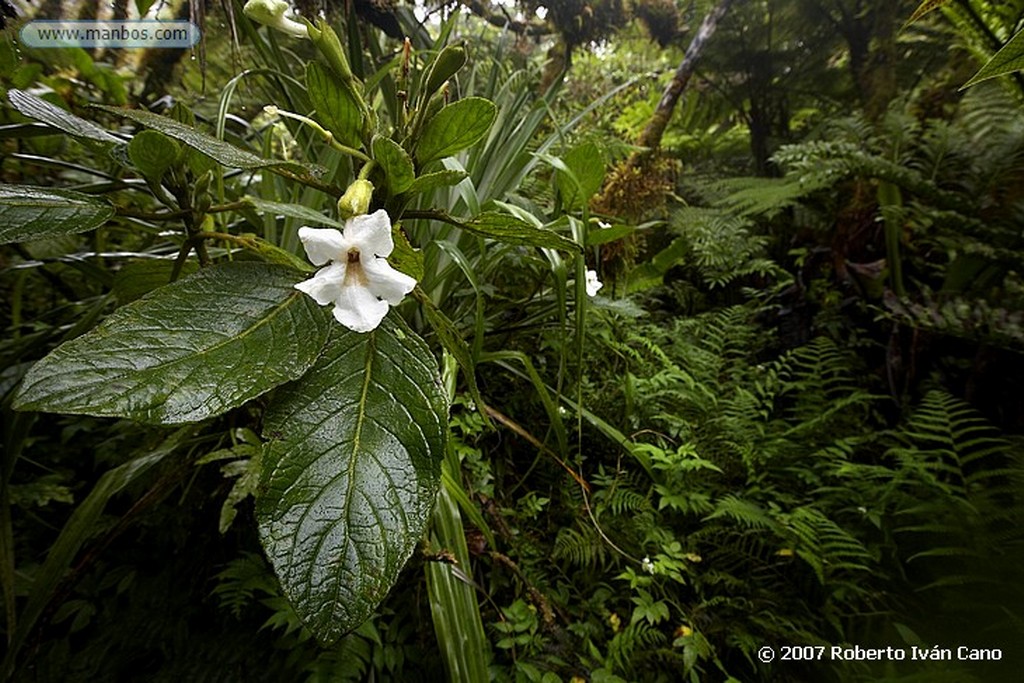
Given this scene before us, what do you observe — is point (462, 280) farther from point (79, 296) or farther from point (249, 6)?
point (79, 296)

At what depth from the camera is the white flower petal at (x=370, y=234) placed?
34cm

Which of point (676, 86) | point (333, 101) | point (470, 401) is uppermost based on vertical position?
point (676, 86)

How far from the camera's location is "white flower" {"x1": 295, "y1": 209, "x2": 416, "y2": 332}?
1.13 feet

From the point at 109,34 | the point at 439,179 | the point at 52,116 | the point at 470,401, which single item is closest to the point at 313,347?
the point at 439,179

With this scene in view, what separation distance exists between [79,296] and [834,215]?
204 centimetres

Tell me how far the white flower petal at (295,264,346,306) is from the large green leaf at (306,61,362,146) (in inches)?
6.0

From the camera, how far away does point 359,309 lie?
351mm

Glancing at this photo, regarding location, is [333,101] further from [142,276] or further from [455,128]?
[142,276]

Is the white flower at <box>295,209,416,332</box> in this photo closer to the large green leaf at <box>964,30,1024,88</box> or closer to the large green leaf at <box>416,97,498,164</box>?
the large green leaf at <box>416,97,498,164</box>

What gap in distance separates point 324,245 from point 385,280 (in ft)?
0.17

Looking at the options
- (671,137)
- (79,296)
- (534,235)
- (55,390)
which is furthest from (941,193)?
(79,296)

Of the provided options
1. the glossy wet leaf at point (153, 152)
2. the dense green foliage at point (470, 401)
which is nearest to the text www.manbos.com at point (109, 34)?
the dense green foliage at point (470, 401)

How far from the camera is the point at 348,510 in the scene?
306 mm

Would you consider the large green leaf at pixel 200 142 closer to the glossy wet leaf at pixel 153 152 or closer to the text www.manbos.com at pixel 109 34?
the glossy wet leaf at pixel 153 152
